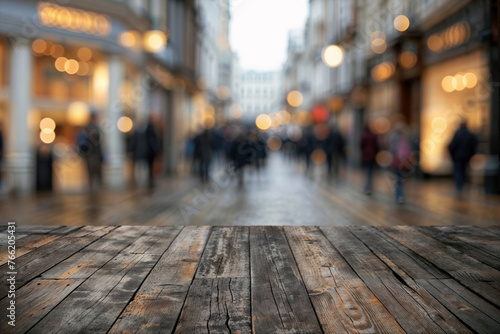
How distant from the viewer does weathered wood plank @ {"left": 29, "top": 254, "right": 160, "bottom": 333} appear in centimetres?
273

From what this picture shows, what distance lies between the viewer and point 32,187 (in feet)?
36.7

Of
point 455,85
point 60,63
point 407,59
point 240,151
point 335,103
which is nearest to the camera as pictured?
point 60,63

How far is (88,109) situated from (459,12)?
1096 centimetres

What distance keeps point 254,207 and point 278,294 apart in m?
5.51

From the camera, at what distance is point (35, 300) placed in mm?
3166

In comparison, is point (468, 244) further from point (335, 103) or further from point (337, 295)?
point (335, 103)

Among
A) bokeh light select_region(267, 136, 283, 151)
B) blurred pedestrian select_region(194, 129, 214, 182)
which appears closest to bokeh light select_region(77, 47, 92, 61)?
blurred pedestrian select_region(194, 129, 214, 182)

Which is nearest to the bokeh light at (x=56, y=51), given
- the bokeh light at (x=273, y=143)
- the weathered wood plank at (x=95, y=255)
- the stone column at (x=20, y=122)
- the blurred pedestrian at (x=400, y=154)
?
the stone column at (x=20, y=122)

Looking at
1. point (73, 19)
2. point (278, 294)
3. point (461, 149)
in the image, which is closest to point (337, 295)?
point (278, 294)

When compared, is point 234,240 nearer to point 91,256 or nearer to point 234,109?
point 91,256

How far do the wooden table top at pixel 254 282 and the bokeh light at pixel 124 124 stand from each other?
8335 millimetres

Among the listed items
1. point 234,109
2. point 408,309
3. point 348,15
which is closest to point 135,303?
point 408,309

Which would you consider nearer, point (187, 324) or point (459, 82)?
point (187, 324)

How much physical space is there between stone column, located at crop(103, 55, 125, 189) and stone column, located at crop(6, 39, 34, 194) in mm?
2420
